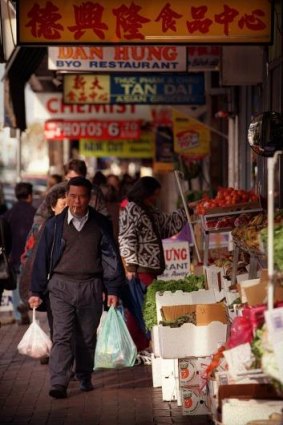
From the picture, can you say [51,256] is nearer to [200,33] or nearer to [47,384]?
[47,384]

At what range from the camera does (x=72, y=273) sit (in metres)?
10.3

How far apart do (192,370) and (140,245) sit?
9.77 ft

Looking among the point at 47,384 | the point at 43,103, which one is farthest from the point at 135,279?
the point at 43,103

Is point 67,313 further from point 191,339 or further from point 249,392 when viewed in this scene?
point 249,392

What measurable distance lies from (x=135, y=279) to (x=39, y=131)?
86.4 feet

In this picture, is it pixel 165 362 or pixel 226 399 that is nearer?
pixel 226 399

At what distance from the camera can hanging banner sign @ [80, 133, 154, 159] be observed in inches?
1175

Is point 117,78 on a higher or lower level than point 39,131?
higher

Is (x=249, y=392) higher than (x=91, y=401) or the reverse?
higher

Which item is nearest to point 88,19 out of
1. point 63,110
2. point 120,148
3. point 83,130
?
point 63,110

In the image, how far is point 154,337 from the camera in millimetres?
9984

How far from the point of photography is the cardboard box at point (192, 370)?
30.3ft

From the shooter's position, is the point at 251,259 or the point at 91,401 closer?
the point at 251,259

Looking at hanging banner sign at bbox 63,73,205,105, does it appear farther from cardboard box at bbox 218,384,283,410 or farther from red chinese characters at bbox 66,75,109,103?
cardboard box at bbox 218,384,283,410
